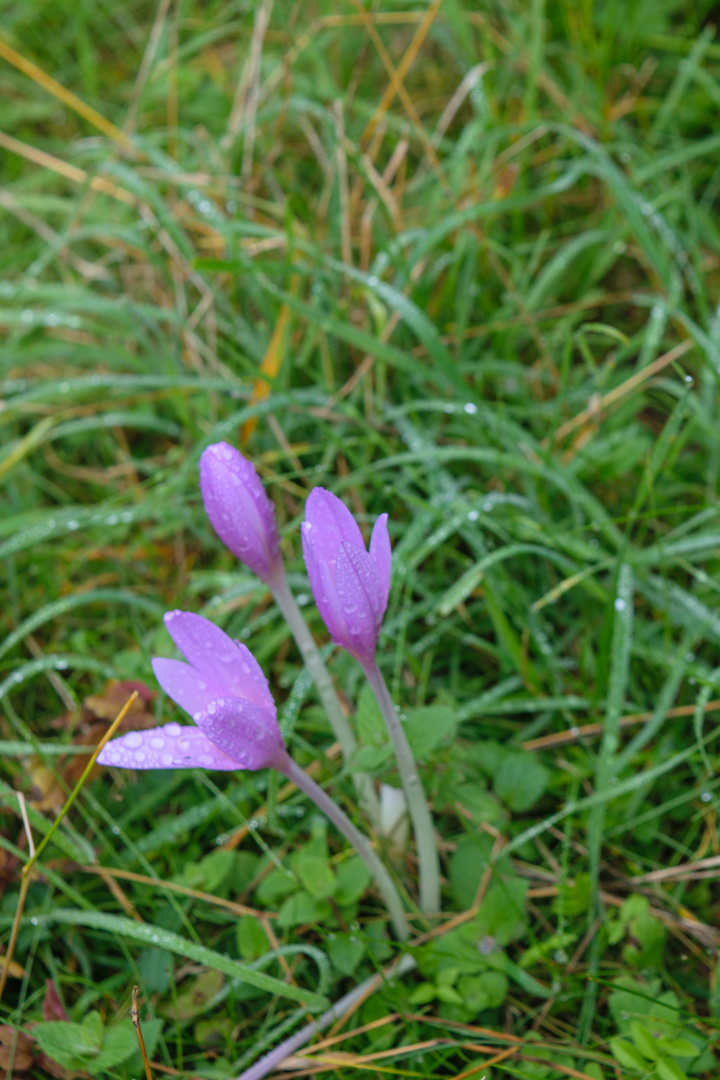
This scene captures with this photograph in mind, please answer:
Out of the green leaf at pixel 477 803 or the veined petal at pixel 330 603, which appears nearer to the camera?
the veined petal at pixel 330 603

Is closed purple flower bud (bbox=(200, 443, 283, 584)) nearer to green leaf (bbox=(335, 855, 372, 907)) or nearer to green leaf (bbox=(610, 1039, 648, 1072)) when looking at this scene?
green leaf (bbox=(335, 855, 372, 907))

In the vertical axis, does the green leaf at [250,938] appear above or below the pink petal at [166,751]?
below

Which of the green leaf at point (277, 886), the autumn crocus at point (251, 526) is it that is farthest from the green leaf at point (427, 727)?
the green leaf at point (277, 886)

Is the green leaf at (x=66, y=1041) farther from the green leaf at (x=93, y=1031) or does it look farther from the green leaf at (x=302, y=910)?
the green leaf at (x=302, y=910)

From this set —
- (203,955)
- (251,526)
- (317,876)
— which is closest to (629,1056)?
(317,876)

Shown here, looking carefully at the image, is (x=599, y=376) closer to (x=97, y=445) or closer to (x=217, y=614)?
(x=217, y=614)

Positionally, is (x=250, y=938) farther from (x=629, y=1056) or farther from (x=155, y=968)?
(x=629, y=1056)
